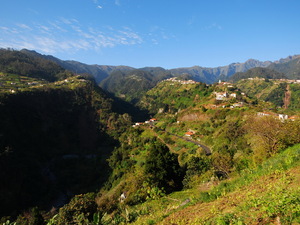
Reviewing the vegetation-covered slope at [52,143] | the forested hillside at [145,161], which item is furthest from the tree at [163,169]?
the vegetation-covered slope at [52,143]

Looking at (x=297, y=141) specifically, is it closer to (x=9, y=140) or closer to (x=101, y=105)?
(x=9, y=140)

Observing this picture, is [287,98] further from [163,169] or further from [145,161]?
[163,169]

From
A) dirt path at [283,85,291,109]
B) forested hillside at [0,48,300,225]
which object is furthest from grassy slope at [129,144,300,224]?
dirt path at [283,85,291,109]

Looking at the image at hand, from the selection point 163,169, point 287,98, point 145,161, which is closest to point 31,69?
point 145,161

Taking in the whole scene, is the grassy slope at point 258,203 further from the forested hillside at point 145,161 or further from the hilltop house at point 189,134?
the hilltop house at point 189,134

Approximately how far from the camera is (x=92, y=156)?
7219 centimetres

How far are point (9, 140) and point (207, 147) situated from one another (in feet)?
214

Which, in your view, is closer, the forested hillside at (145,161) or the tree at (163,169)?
the forested hillside at (145,161)

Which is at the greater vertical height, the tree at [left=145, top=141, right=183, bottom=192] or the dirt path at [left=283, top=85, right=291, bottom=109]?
the dirt path at [left=283, top=85, right=291, bottom=109]

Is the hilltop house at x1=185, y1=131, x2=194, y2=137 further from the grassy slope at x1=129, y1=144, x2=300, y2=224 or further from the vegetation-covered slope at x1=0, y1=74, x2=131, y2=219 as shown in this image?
the grassy slope at x1=129, y1=144, x2=300, y2=224

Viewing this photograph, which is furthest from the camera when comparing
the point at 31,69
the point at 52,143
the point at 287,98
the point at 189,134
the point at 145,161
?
the point at 31,69

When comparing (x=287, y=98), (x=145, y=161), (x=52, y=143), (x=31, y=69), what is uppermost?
(x=31, y=69)

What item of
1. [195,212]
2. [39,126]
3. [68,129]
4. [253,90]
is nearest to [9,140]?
[39,126]

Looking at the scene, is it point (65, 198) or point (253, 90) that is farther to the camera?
point (253, 90)
